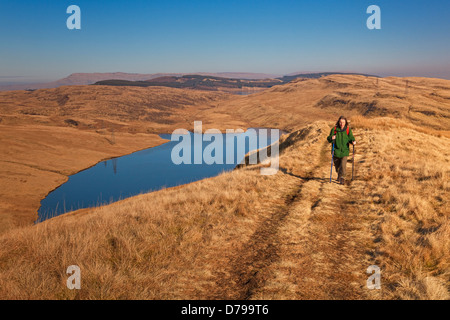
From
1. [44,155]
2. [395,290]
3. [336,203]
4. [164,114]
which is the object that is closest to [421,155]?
[336,203]

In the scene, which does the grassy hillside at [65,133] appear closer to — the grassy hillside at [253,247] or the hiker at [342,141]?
the grassy hillside at [253,247]

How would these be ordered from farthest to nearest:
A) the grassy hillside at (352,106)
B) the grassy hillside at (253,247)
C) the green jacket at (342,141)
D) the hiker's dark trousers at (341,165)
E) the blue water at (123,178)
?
the grassy hillside at (352,106), the blue water at (123,178), the hiker's dark trousers at (341,165), the green jacket at (342,141), the grassy hillside at (253,247)

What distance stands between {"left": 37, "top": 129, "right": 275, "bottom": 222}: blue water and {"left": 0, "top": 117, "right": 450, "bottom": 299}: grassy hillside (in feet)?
108

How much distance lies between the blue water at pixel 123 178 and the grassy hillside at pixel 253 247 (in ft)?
108

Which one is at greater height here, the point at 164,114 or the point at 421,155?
the point at 164,114

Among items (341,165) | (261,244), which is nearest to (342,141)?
(341,165)

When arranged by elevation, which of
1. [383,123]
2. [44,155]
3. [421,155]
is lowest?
[44,155]

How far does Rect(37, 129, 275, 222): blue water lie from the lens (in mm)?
42719

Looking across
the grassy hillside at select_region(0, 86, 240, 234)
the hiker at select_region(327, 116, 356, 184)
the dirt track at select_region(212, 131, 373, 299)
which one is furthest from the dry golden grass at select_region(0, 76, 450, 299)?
the grassy hillside at select_region(0, 86, 240, 234)

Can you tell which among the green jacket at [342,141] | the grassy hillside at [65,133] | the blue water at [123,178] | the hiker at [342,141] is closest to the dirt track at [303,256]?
the hiker at [342,141]

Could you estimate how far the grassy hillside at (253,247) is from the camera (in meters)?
4.61
